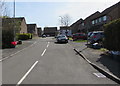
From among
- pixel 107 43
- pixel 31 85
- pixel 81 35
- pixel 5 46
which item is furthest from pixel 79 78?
pixel 81 35

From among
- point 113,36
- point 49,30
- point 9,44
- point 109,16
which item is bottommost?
point 9,44

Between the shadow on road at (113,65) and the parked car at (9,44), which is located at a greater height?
the parked car at (9,44)

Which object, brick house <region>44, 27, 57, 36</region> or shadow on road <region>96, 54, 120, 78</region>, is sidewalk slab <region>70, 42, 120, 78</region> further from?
brick house <region>44, 27, 57, 36</region>

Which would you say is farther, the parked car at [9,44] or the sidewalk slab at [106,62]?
the parked car at [9,44]

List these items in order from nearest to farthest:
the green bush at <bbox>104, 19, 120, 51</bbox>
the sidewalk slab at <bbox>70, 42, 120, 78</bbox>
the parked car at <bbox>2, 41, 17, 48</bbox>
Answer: the sidewalk slab at <bbox>70, 42, 120, 78</bbox> → the green bush at <bbox>104, 19, 120, 51</bbox> → the parked car at <bbox>2, 41, 17, 48</bbox>

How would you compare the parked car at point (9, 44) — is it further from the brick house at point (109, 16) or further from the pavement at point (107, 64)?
the brick house at point (109, 16)

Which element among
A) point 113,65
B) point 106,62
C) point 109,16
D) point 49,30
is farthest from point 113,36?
point 49,30

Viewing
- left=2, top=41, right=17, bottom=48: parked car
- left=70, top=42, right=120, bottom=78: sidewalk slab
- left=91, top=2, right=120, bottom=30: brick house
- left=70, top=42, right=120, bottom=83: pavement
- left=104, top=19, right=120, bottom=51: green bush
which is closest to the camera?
left=70, top=42, right=120, bottom=83: pavement

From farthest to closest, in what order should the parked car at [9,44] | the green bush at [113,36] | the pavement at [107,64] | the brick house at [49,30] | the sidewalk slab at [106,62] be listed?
the brick house at [49,30]
the parked car at [9,44]
the green bush at [113,36]
the sidewalk slab at [106,62]
the pavement at [107,64]

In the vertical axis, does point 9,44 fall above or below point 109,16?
below

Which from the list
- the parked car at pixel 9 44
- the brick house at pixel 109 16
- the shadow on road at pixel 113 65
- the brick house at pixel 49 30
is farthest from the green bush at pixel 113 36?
the brick house at pixel 49 30

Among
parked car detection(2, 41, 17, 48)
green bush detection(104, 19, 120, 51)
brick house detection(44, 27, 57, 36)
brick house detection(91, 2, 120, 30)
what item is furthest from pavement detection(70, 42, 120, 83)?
brick house detection(44, 27, 57, 36)

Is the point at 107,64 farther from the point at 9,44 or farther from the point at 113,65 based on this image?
the point at 9,44

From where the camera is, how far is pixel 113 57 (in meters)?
11.4
